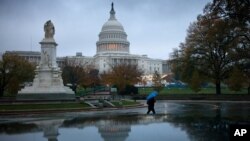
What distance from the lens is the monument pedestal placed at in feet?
123

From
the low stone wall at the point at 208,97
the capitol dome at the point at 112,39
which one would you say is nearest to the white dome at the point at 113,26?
the capitol dome at the point at 112,39

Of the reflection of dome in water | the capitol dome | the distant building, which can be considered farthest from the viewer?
the capitol dome

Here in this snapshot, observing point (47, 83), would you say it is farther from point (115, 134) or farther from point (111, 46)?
point (111, 46)

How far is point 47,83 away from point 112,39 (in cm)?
14818

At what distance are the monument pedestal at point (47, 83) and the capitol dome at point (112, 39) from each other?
480 ft

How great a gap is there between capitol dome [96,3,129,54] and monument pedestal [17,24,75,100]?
14646 centimetres

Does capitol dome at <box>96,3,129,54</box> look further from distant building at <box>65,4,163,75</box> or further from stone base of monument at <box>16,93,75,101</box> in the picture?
stone base of monument at <box>16,93,75,101</box>

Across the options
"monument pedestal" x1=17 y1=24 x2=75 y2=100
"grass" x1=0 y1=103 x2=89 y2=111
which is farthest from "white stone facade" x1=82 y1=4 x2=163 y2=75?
"grass" x1=0 y1=103 x2=89 y2=111

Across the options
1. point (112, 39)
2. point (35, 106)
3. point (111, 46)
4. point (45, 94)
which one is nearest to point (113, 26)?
point (112, 39)

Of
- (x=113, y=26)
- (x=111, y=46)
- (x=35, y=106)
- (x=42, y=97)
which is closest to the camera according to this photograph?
(x=35, y=106)

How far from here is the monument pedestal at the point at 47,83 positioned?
37.5 m

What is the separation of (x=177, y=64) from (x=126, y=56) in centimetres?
12514

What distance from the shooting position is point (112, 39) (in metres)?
186

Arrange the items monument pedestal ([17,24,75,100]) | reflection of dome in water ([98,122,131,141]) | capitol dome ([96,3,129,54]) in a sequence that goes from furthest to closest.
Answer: capitol dome ([96,3,129,54]) → monument pedestal ([17,24,75,100]) → reflection of dome in water ([98,122,131,141])
